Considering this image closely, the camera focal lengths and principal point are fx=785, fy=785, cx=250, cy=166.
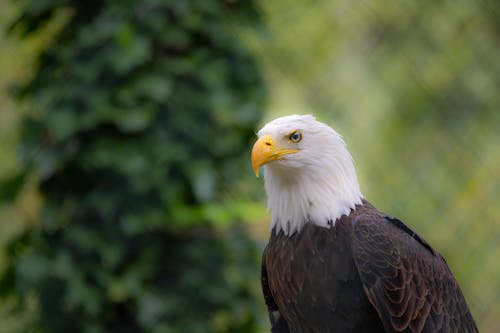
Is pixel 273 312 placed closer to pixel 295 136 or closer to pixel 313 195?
pixel 313 195

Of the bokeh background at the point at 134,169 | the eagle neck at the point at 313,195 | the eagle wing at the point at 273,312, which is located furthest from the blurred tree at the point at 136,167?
the eagle neck at the point at 313,195

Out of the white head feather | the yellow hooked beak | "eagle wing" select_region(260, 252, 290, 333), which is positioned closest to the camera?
the yellow hooked beak

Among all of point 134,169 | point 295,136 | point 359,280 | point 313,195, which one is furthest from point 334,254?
point 134,169

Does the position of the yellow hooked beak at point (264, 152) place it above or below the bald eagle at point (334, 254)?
above

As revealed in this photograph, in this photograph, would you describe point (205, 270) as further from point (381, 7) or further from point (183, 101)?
point (381, 7)

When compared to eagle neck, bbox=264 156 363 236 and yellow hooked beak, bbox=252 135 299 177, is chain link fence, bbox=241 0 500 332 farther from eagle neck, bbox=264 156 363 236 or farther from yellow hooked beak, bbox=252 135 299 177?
yellow hooked beak, bbox=252 135 299 177

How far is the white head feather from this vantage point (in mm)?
2457

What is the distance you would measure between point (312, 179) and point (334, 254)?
257mm

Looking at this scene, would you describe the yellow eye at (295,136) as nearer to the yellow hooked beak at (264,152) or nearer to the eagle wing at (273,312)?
the yellow hooked beak at (264,152)

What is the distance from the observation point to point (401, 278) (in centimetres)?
239

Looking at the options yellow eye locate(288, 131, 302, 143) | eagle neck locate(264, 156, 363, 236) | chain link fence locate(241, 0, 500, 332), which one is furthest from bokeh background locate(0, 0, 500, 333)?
yellow eye locate(288, 131, 302, 143)

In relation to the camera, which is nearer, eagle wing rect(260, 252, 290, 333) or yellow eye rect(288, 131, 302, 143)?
yellow eye rect(288, 131, 302, 143)

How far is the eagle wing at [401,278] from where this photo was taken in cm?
235

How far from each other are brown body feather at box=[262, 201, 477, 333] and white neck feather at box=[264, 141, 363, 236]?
0.03 m
